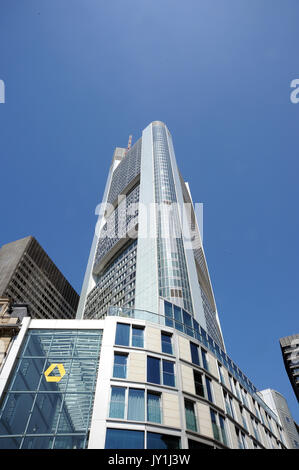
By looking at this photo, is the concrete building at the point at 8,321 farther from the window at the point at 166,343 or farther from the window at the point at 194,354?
the window at the point at 194,354

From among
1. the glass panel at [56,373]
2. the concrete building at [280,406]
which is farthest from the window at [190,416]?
the concrete building at [280,406]

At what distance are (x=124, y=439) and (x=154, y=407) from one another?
3439mm

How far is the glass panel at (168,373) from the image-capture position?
2502cm

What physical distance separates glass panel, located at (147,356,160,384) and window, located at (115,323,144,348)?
5.02 feet

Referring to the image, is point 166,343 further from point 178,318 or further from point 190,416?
point 190,416

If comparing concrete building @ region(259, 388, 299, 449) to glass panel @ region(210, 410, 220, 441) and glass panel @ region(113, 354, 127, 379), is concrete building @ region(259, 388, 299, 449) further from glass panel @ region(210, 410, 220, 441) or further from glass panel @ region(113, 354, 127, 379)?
glass panel @ region(113, 354, 127, 379)

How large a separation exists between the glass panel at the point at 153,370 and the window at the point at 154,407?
1094 millimetres

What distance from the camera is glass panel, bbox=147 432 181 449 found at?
2059 centimetres

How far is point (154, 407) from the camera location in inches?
899

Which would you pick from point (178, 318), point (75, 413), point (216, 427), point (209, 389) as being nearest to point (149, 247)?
point (178, 318)

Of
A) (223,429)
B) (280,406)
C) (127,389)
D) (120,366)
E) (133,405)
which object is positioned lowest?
(133,405)

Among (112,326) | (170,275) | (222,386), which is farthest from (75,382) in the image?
(170,275)

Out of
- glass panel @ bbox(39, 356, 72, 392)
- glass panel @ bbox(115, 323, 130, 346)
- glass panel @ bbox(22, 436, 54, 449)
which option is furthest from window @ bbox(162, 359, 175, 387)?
glass panel @ bbox(22, 436, 54, 449)
